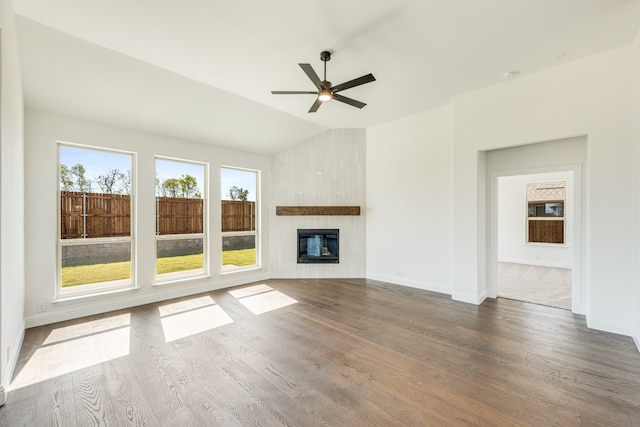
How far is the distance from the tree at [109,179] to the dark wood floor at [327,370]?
1852mm

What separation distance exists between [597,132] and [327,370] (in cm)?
416

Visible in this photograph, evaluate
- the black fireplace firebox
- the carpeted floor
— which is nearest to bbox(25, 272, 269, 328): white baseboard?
the black fireplace firebox

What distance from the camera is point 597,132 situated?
10.5 feet

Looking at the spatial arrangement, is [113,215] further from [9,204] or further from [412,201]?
[412,201]

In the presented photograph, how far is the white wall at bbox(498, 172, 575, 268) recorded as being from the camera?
22.1 feet

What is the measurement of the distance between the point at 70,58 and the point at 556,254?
1002cm

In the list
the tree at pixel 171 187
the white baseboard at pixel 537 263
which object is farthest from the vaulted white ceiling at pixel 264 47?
the white baseboard at pixel 537 263

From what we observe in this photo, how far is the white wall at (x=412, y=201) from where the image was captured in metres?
4.77

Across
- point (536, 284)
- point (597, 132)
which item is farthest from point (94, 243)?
point (536, 284)

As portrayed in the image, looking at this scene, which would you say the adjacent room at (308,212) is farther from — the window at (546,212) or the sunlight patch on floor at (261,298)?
the window at (546,212)

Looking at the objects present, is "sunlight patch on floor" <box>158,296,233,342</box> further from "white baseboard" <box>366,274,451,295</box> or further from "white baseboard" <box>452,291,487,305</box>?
"white baseboard" <box>452,291,487,305</box>

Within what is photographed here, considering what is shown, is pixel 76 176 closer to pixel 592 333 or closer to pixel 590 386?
pixel 590 386

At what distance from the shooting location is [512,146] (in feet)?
13.0

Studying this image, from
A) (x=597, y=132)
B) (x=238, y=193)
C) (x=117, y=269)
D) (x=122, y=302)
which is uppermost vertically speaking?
(x=597, y=132)
